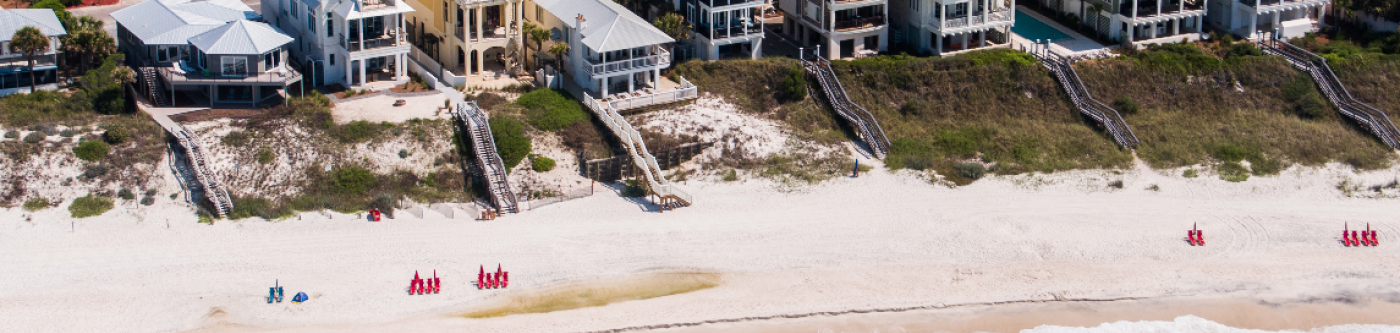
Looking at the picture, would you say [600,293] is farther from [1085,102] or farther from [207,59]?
[1085,102]

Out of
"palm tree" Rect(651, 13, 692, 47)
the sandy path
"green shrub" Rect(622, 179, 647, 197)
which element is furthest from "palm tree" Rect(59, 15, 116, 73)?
"green shrub" Rect(622, 179, 647, 197)

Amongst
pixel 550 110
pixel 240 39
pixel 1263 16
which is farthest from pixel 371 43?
pixel 1263 16

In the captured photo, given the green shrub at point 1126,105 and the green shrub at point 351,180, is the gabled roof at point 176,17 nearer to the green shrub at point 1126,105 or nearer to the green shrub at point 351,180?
the green shrub at point 351,180

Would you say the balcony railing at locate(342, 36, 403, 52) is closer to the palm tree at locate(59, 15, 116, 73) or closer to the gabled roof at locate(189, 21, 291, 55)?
the gabled roof at locate(189, 21, 291, 55)

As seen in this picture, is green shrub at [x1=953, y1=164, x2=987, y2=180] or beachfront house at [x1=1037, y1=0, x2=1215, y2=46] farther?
beachfront house at [x1=1037, y1=0, x2=1215, y2=46]

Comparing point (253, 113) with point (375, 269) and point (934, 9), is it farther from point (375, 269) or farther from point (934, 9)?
point (934, 9)

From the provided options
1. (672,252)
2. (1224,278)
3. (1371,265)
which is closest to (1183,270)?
(1224,278)

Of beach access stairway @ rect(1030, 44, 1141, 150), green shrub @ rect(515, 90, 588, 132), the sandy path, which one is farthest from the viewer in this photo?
beach access stairway @ rect(1030, 44, 1141, 150)
